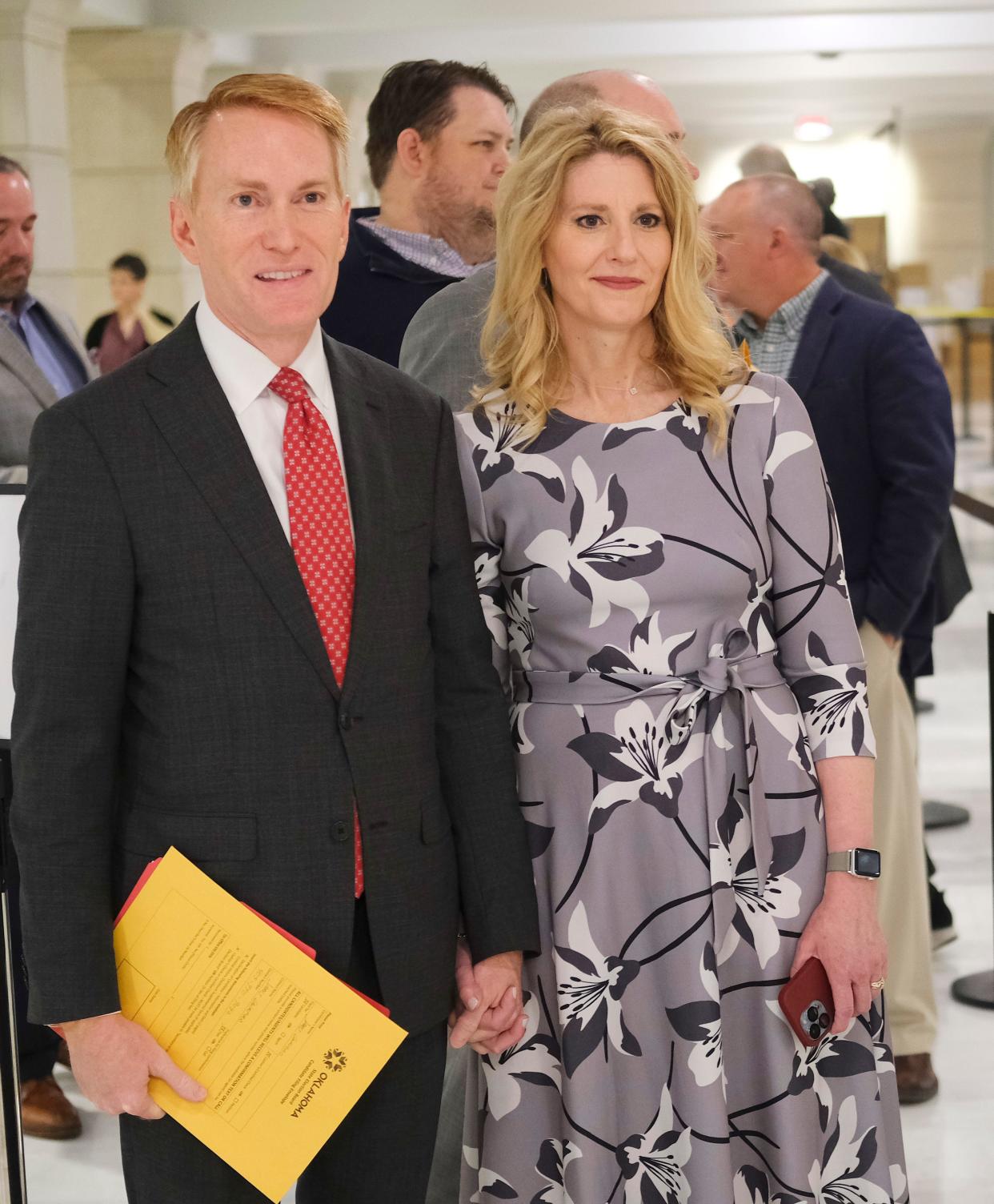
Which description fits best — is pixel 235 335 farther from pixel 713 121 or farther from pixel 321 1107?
pixel 713 121

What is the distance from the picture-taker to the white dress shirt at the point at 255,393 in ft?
5.06

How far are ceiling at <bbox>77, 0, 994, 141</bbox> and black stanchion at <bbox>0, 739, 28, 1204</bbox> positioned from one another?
32.5 ft

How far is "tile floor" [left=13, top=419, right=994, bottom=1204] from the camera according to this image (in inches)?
113

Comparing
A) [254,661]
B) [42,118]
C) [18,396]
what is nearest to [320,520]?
[254,661]

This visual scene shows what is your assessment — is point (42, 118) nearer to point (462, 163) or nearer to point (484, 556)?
point (462, 163)

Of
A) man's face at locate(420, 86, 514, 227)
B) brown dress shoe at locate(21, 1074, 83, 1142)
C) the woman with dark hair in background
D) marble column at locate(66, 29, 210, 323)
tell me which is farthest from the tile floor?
marble column at locate(66, 29, 210, 323)

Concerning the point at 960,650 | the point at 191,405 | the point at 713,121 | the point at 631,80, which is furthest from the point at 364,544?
the point at 713,121

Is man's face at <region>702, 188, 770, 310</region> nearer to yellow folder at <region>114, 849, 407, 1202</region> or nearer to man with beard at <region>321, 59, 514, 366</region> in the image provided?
man with beard at <region>321, 59, 514, 366</region>

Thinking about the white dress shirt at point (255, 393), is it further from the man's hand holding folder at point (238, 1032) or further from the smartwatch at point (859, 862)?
the smartwatch at point (859, 862)

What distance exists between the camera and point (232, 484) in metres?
1.49

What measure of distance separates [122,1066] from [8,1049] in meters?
0.61

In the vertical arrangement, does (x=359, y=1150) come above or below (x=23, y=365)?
below

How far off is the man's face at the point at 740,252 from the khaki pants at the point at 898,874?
90cm

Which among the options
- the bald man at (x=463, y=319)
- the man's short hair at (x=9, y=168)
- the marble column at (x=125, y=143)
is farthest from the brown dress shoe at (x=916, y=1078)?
the marble column at (x=125, y=143)
